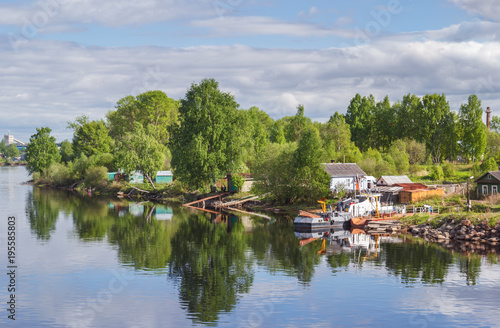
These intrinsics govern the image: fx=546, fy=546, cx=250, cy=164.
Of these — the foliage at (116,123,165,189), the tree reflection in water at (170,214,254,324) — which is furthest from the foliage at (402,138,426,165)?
→ the tree reflection in water at (170,214,254,324)

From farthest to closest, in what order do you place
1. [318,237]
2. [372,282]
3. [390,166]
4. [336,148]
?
[336,148] → [390,166] → [318,237] → [372,282]

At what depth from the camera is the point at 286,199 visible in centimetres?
8219

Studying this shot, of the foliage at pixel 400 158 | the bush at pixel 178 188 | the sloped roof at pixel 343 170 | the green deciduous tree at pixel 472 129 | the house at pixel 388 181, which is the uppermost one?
the green deciduous tree at pixel 472 129

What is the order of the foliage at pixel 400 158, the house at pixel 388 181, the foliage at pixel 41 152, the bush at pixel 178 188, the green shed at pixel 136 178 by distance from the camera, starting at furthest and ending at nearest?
the foliage at pixel 41 152 < the green shed at pixel 136 178 < the foliage at pixel 400 158 < the bush at pixel 178 188 < the house at pixel 388 181

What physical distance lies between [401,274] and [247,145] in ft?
169

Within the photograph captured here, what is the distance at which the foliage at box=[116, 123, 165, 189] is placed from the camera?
10075 centimetres

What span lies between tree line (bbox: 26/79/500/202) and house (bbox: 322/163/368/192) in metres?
4.40

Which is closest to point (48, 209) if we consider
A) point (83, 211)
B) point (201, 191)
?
point (83, 211)

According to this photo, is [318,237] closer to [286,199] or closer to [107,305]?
[286,199]

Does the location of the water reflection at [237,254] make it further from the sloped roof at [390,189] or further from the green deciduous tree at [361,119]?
the green deciduous tree at [361,119]

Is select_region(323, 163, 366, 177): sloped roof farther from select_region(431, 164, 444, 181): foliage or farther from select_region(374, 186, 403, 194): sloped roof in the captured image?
select_region(431, 164, 444, 181): foliage

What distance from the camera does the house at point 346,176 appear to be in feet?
278

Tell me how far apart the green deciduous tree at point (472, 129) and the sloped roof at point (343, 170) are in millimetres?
36482

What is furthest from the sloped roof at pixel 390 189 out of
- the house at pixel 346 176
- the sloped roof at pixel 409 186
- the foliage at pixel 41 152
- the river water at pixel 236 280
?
the foliage at pixel 41 152
